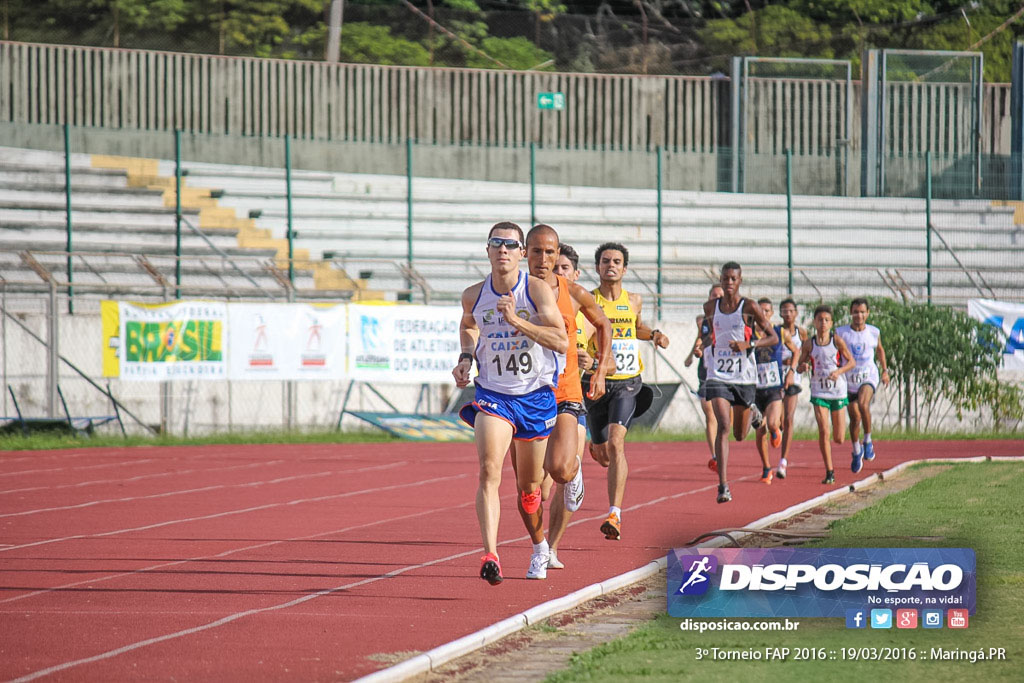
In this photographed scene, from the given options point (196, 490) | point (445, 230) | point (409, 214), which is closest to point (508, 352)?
point (196, 490)

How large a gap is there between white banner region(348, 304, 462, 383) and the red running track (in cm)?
417

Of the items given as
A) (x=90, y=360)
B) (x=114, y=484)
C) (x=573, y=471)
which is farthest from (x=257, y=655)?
(x=90, y=360)

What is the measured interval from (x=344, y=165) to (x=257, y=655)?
25.1 m

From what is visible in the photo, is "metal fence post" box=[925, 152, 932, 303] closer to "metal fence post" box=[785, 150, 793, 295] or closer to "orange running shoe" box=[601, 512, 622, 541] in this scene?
"metal fence post" box=[785, 150, 793, 295]

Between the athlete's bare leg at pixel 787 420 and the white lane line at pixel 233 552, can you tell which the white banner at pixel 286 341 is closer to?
the athlete's bare leg at pixel 787 420

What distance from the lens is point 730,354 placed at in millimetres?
13883

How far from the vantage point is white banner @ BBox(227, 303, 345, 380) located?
74.9ft

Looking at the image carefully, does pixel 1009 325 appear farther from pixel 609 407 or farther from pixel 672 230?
pixel 609 407

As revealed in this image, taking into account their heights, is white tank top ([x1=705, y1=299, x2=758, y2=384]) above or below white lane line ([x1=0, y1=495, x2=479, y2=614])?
above

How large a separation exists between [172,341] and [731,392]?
11559mm

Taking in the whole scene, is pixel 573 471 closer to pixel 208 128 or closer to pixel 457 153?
pixel 457 153

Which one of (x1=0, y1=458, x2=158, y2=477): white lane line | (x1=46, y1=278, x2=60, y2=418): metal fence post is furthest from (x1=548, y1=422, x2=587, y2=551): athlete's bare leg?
(x1=46, y1=278, x2=60, y2=418): metal fence post

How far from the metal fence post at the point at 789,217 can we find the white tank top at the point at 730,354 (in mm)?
13348

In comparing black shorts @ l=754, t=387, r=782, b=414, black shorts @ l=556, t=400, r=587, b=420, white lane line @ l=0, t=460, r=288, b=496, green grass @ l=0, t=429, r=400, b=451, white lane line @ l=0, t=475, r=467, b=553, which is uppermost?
black shorts @ l=556, t=400, r=587, b=420
